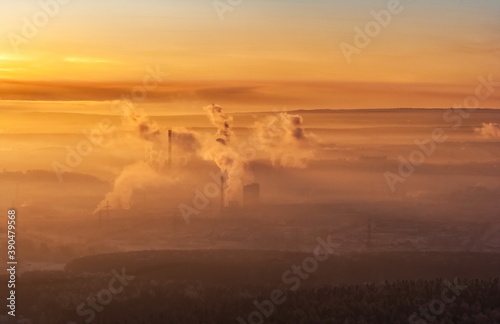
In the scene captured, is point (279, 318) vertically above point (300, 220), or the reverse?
point (300, 220)

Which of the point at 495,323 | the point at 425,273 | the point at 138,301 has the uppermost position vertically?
the point at 425,273

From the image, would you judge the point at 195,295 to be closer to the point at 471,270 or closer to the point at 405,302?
the point at 405,302

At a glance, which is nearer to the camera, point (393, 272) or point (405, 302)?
point (405, 302)

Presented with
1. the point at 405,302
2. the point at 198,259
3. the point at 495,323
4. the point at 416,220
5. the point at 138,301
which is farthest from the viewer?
the point at 416,220

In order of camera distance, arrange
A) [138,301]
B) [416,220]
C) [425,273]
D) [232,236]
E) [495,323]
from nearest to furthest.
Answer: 1. [495,323]
2. [138,301]
3. [425,273]
4. [232,236]
5. [416,220]

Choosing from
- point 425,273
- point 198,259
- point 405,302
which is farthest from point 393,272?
point 405,302

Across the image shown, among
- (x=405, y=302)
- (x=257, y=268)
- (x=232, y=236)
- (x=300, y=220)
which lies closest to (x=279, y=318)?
(x=405, y=302)
